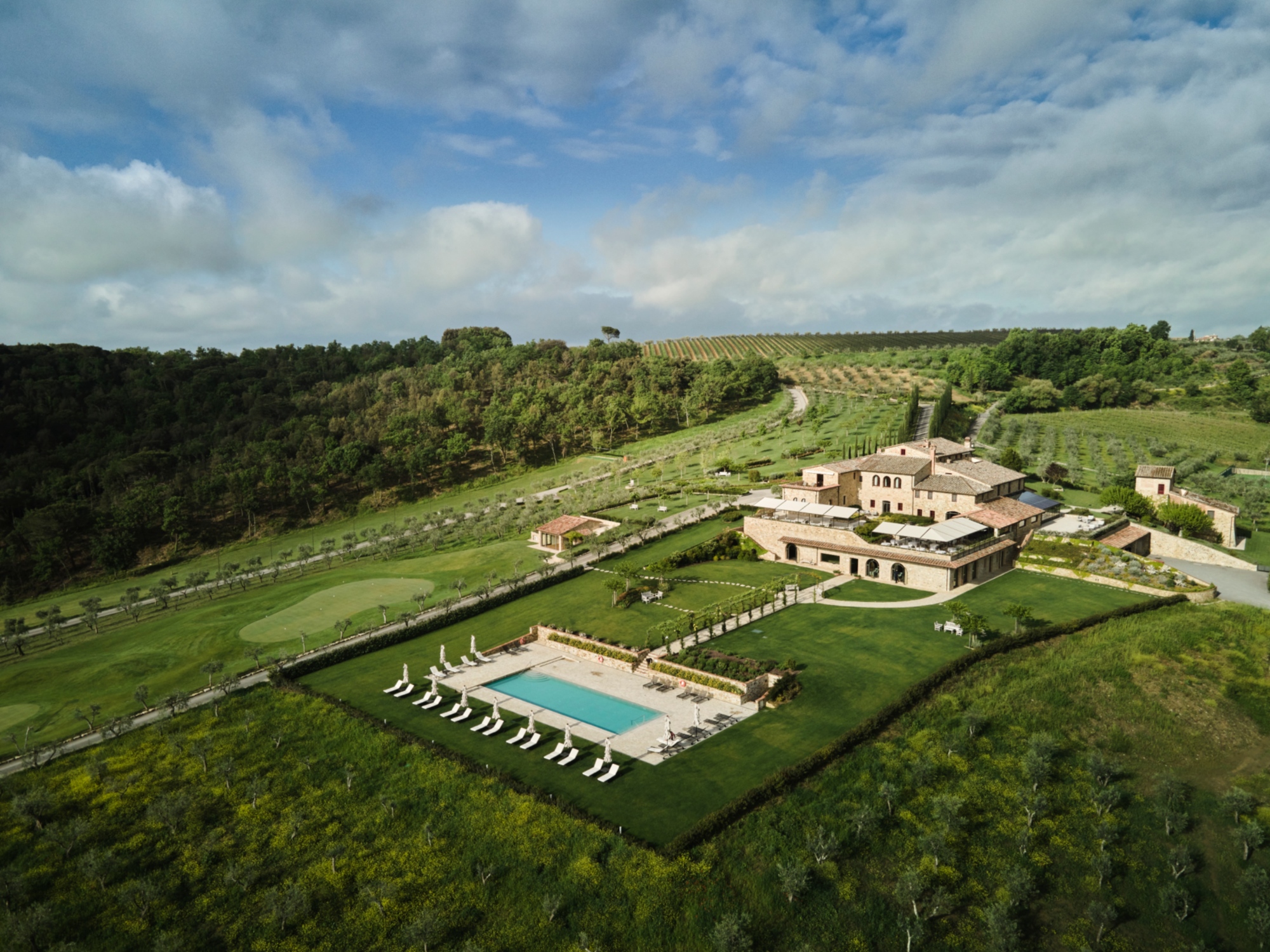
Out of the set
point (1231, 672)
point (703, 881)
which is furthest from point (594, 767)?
point (1231, 672)

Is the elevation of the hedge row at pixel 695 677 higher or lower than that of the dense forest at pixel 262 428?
lower

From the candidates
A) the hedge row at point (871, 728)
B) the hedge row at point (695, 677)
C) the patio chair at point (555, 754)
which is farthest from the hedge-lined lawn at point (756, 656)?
the hedge row at point (695, 677)

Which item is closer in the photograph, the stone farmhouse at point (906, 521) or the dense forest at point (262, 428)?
the stone farmhouse at point (906, 521)

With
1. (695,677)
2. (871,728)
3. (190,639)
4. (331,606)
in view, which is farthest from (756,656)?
(190,639)

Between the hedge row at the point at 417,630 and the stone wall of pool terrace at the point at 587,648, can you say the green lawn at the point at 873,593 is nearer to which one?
the stone wall of pool terrace at the point at 587,648

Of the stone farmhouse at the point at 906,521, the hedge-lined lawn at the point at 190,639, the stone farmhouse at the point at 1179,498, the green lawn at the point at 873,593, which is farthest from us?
the stone farmhouse at the point at 1179,498

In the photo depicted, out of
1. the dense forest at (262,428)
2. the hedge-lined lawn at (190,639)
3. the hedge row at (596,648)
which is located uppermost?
the dense forest at (262,428)

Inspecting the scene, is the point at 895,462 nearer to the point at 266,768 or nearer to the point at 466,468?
the point at 266,768
